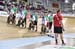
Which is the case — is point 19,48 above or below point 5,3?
below

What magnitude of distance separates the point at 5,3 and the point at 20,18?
23.5 feet

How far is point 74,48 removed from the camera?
41.1ft

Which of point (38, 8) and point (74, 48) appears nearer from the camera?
point (74, 48)

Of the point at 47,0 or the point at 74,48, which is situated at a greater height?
the point at 47,0

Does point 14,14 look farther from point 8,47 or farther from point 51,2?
point 51,2

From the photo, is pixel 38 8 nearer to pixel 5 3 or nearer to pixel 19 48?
pixel 5 3

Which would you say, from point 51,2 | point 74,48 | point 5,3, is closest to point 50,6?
point 51,2

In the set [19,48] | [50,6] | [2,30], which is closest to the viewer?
[19,48]

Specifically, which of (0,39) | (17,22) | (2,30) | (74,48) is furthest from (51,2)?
(74,48)

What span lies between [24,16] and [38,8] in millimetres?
14178

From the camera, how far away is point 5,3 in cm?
2847

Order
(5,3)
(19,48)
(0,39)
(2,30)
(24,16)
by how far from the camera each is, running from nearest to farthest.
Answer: (19,48)
(0,39)
(2,30)
(24,16)
(5,3)

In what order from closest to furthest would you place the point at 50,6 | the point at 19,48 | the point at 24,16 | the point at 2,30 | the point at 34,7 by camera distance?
the point at 19,48 < the point at 2,30 < the point at 24,16 < the point at 34,7 < the point at 50,6

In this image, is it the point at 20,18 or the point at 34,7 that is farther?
the point at 34,7
